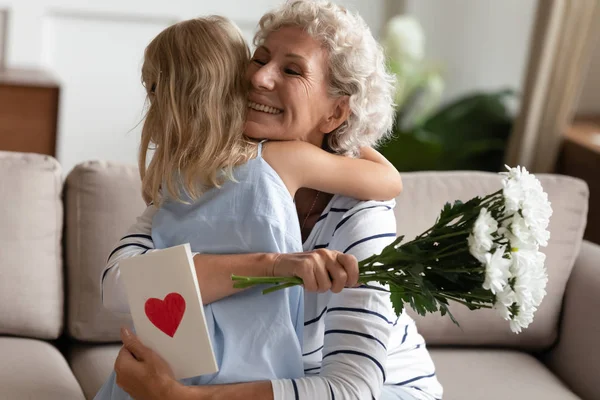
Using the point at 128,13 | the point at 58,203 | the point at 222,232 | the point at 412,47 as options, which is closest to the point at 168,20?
the point at 128,13

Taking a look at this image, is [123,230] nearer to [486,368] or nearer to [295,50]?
[295,50]

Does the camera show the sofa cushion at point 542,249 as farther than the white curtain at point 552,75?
No

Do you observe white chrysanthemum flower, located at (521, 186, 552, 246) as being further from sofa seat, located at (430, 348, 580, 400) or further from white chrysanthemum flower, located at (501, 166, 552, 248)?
sofa seat, located at (430, 348, 580, 400)

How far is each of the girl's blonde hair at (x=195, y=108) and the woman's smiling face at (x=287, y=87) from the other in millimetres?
29

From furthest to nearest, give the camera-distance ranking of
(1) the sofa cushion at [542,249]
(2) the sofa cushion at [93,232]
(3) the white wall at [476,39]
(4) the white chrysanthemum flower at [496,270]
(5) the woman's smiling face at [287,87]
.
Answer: (3) the white wall at [476,39]
(1) the sofa cushion at [542,249]
(2) the sofa cushion at [93,232]
(5) the woman's smiling face at [287,87]
(4) the white chrysanthemum flower at [496,270]

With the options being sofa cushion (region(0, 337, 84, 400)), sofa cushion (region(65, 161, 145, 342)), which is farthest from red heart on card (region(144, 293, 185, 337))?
sofa cushion (region(65, 161, 145, 342))

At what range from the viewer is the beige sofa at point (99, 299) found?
1979 mm

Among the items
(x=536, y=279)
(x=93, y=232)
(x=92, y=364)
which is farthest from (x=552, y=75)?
(x=536, y=279)

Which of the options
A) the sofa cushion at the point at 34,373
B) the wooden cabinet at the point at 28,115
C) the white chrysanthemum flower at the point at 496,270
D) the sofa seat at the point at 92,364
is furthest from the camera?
the wooden cabinet at the point at 28,115

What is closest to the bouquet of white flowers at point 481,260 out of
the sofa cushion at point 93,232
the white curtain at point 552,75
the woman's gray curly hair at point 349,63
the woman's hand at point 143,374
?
the woman's hand at point 143,374

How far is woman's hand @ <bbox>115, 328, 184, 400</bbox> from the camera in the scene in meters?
1.35

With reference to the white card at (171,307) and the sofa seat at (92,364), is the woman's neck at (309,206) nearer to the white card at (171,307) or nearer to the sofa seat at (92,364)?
the white card at (171,307)

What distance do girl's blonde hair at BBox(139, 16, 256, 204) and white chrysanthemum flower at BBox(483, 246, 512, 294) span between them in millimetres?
427

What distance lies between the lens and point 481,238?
4.02 feet
